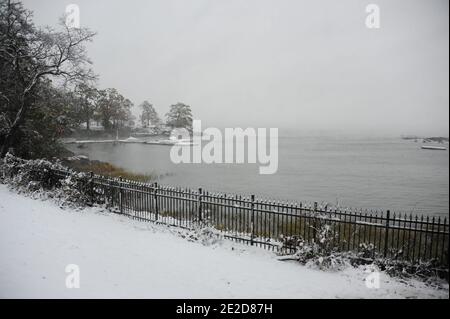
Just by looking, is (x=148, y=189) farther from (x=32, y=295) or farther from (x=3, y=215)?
(x=32, y=295)

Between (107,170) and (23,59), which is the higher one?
(23,59)

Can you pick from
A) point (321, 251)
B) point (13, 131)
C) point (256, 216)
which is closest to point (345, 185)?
point (256, 216)

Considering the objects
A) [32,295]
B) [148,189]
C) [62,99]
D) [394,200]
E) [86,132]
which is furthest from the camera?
[86,132]

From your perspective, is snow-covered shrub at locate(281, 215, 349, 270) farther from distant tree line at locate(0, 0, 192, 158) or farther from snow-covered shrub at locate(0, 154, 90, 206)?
distant tree line at locate(0, 0, 192, 158)

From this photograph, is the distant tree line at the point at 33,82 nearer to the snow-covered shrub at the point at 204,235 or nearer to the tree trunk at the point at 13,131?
the tree trunk at the point at 13,131

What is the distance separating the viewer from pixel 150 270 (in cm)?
695

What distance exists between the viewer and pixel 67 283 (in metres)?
6.00

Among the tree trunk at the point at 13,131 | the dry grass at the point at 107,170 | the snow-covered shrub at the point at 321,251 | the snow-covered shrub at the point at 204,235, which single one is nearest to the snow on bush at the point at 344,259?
the snow-covered shrub at the point at 321,251

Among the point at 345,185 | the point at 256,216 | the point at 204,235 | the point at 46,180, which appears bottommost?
the point at 345,185

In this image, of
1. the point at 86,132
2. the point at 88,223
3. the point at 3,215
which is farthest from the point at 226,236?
the point at 86,132

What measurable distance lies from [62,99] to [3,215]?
13.0 metres

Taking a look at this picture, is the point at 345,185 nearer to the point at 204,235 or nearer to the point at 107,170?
the point at 204,235

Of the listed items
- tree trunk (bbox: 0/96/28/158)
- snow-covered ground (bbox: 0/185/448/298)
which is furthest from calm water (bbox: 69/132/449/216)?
snow-covered ground (bbox: 0/185/448/298)
